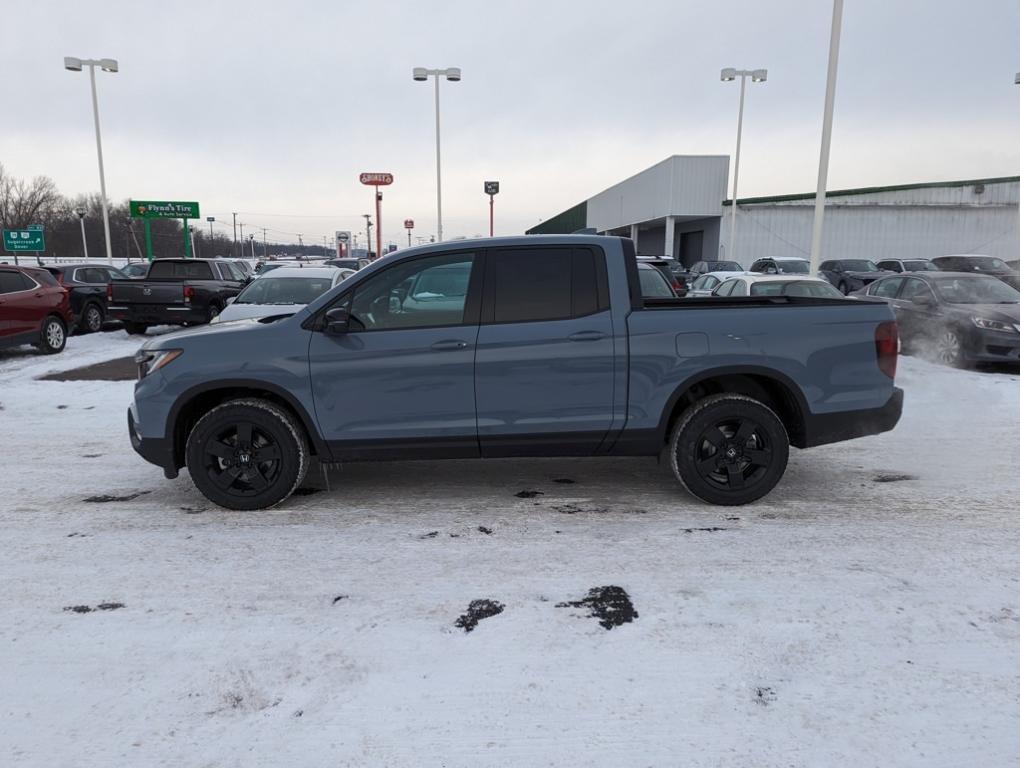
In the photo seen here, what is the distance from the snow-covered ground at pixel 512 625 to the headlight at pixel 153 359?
1.00 metres

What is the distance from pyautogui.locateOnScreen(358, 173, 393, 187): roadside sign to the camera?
30500 millimetres

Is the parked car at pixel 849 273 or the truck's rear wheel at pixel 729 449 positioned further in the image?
the parked car at pixel 849 273

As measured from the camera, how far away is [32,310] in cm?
1204

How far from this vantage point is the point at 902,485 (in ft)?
17.1

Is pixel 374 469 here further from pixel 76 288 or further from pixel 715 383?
pixel 76 288

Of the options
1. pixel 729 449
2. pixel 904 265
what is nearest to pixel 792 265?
pixel 904 265

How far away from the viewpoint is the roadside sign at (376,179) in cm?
3050

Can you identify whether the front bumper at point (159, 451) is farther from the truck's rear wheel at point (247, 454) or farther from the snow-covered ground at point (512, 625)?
the snow-covered ground at point (512, 625)

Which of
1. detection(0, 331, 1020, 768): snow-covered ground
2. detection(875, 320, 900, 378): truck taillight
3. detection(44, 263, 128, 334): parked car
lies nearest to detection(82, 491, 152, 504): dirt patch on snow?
detection(0, 331, 1020, 768): snow-covered ground

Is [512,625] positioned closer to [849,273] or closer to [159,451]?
[159,451]

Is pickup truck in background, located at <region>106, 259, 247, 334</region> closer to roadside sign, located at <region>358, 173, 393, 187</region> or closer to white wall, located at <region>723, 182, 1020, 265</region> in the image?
roadside sign, located at <region>358, 173, 393, 187</region>

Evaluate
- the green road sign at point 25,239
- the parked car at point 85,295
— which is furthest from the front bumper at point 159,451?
the green road sign at point 25,239

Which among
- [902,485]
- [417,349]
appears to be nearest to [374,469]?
[417,349]

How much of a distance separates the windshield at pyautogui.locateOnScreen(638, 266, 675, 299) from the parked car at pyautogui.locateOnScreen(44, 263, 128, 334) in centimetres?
1259
